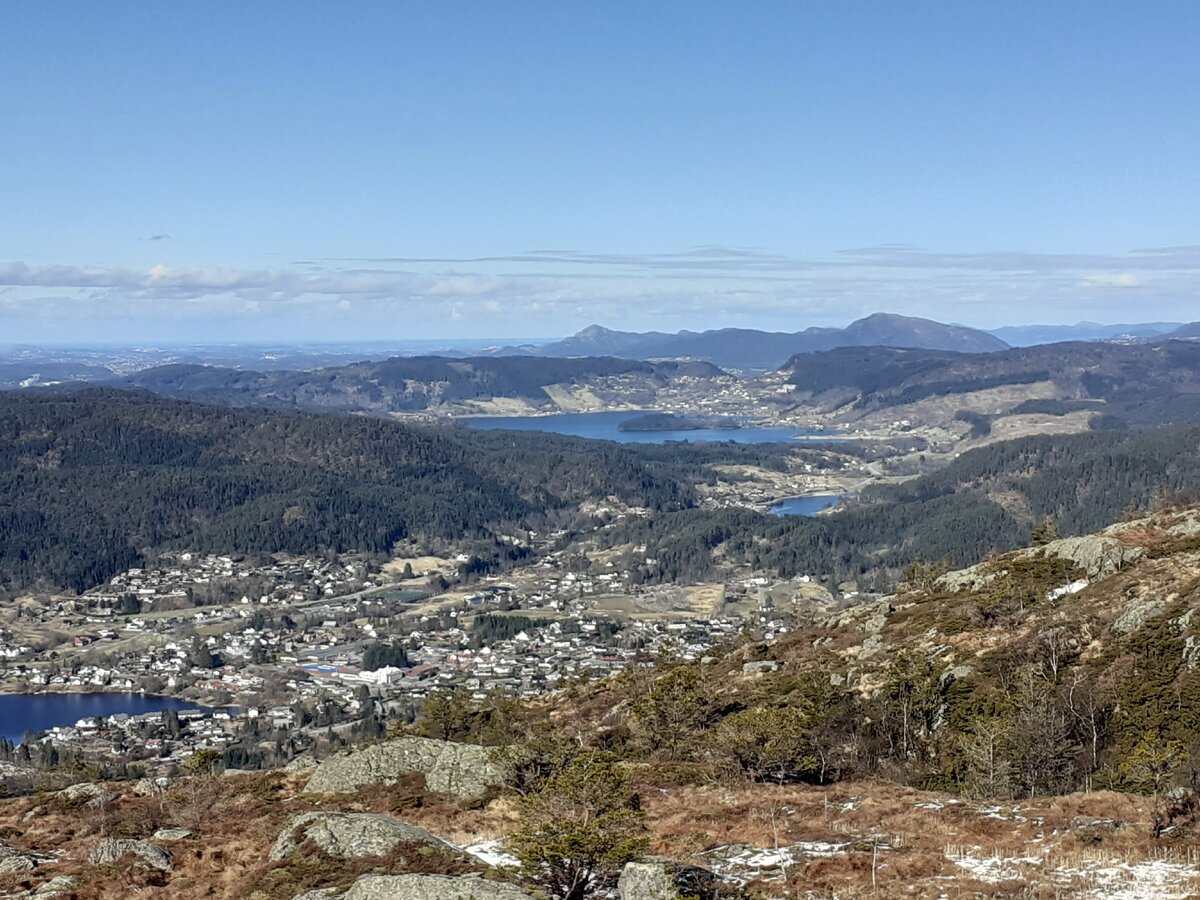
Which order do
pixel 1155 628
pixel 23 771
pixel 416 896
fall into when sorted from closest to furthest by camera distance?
pixel 416 896, pixel 1155 628, pixel 23 771

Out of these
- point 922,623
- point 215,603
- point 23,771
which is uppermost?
point 922,623

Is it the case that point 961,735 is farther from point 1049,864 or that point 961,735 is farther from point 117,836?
point 117,836

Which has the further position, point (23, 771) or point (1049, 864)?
point (23, 771)

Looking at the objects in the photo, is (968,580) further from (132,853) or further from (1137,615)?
(132,853)

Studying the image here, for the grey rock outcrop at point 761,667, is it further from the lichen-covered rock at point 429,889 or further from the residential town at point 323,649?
the lichen-covered rock at point 429,889

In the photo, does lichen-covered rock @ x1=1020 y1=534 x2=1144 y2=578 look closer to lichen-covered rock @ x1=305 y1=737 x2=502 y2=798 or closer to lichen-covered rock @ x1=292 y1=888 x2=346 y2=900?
lichen-covered rock @ x1=305 y1=737 x2=502 y2=798

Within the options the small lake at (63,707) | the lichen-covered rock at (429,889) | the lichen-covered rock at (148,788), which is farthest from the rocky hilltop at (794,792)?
the small lake at (63,707)

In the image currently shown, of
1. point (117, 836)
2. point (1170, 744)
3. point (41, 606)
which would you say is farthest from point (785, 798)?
point (41, 606)

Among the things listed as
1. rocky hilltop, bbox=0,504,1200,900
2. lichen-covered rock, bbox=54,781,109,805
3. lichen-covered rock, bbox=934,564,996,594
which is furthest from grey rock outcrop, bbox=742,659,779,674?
lichen-covered rock, bbox=54,781,109,805
